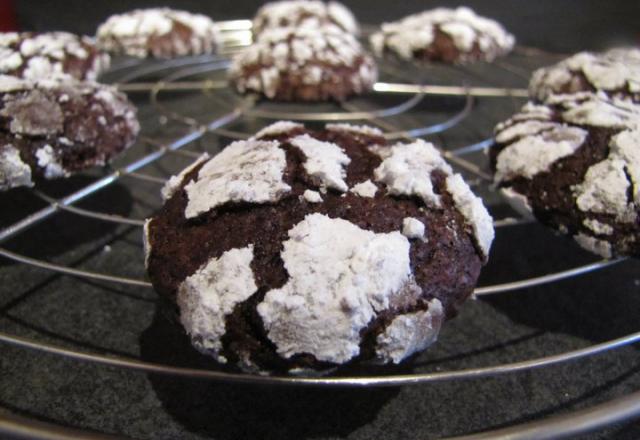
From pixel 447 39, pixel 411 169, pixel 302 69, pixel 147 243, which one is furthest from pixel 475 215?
pixel 447 39

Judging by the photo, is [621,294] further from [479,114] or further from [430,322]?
[479,114]

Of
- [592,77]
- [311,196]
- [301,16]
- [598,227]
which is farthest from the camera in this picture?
[301,16]

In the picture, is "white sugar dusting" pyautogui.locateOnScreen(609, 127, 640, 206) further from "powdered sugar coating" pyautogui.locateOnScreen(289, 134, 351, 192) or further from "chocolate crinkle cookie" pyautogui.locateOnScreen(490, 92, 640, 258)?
"powdered sugar coating" pyautogui.locateOnScreen(289, 134, 351, 192)

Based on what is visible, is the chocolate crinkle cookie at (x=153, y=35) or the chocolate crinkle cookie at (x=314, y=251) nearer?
the chocolate crinkle cookie at (x=314, y=251)

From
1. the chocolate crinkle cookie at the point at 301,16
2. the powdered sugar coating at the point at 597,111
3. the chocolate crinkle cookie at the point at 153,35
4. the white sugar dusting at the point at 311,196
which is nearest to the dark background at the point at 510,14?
the chocolate crinkle cookie at the point at 301,16

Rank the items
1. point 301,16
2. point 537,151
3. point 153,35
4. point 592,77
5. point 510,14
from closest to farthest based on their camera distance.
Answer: point 537,151, point 592,77, point 153,35, point 301,16, point 510,14

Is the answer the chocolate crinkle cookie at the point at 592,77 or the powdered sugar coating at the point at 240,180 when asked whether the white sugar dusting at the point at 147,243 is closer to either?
the powdered sugar coating at the point at 240,180

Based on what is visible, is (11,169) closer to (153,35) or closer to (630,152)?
(153,35)
